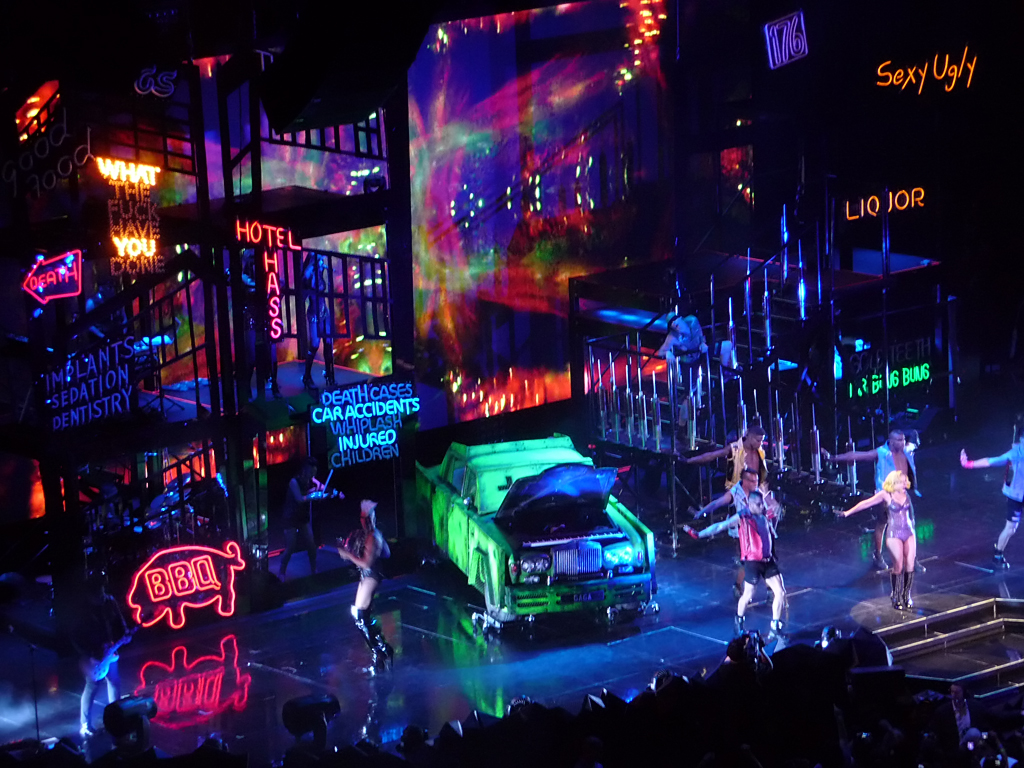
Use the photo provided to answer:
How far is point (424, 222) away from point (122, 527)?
27.8 ft

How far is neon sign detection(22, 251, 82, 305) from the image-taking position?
585 inches

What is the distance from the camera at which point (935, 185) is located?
2242cm

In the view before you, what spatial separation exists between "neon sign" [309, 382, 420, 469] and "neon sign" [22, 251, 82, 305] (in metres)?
3.37

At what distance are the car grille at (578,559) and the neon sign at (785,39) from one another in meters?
10.5

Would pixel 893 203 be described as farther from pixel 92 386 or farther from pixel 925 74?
pixel 92 386

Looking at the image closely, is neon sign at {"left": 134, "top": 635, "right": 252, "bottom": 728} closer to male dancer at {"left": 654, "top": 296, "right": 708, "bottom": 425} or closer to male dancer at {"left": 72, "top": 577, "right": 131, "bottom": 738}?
male dancer at {"left": 72, "top": 577, "right": 131, "bottom": 738}

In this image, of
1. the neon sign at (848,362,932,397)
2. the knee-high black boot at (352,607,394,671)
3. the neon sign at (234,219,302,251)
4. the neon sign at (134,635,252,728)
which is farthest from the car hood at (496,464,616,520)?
the neon sign at (848,362,932,397)

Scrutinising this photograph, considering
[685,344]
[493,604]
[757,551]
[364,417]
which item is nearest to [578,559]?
[493,604]

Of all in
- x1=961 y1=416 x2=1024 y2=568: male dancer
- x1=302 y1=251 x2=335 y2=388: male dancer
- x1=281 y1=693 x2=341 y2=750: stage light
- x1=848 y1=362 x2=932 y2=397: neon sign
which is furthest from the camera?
x1=848 y1=362 x2=932 y2=397: neon sign

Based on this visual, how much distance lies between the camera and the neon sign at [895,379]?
20094 mm

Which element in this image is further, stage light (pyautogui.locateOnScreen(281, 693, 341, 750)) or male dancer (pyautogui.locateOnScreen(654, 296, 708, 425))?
male dancer (pyautogui.locateOnScreen(654, 296, 708, 425))

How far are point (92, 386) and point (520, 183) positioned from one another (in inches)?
402

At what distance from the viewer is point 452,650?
1477cm

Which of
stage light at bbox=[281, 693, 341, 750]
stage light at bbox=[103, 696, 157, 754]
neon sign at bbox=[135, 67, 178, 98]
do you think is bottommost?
stage light at bbox=[103, 696, 157, 754]
